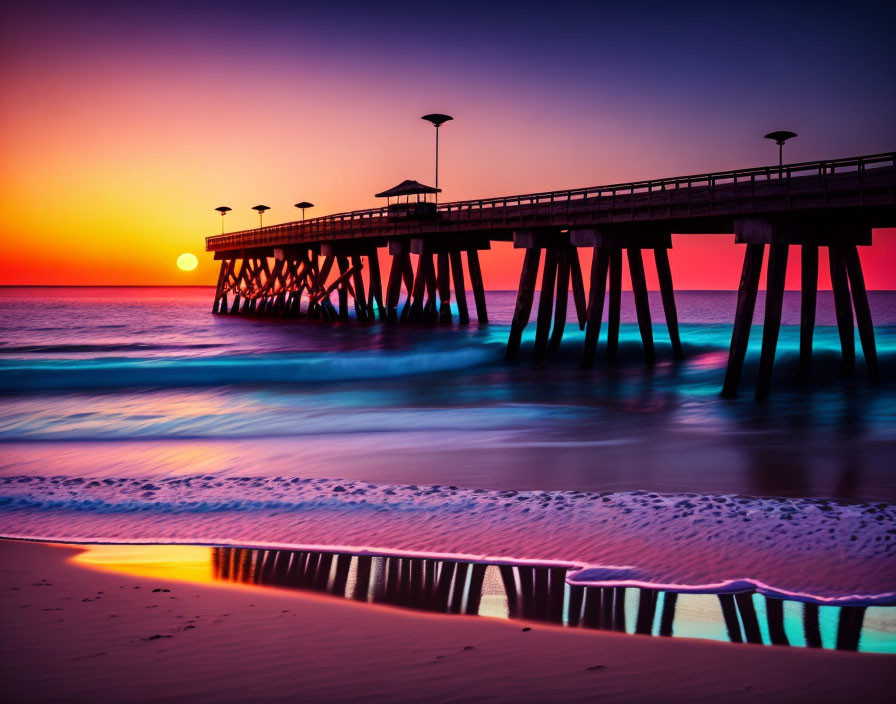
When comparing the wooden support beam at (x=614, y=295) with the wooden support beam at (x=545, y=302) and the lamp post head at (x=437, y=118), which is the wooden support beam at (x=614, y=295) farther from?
the lamp post head at (x=437, y=118)

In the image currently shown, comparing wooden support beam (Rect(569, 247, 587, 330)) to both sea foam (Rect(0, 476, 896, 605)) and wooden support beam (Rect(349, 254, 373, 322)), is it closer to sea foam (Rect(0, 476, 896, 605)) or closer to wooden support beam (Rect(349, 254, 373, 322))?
wooden support beam (Rect(349, 254, 373, 322))

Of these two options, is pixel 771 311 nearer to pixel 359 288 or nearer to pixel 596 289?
pixel 596 289

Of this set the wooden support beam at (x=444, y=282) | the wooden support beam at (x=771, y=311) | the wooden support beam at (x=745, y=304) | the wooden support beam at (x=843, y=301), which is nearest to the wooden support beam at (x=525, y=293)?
the wooden support beam at (x=745, y=304)

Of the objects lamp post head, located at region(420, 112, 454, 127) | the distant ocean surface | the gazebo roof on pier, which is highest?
lamp post head, located at region(420, 112, 454, 127)

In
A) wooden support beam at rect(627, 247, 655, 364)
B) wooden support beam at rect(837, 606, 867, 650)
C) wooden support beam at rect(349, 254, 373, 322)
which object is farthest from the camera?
wooden support beam at rect(349, 254, 373, 322)

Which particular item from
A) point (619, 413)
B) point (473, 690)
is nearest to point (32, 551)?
point (473, 690)

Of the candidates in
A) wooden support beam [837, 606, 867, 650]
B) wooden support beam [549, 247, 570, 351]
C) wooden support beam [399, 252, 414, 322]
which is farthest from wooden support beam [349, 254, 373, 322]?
wooden support beam [837, 606, 867, 650]

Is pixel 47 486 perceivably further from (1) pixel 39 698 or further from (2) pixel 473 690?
(2) pixel 473 690

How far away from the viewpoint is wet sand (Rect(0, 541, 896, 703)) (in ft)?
11.1

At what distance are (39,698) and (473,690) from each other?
183 centimetres

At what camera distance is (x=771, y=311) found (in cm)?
1377

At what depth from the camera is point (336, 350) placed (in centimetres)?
2623

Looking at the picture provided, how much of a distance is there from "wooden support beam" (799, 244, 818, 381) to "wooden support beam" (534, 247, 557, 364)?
6219 millimetres

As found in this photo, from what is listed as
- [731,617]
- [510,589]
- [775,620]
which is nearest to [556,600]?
[510,589]
